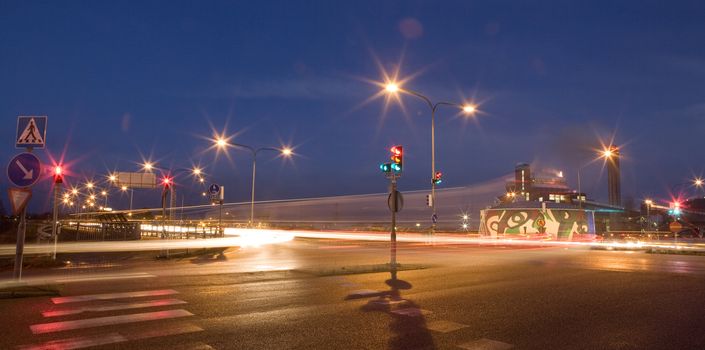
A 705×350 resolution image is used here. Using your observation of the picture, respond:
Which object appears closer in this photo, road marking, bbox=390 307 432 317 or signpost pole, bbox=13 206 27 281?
road marking, bbox=390 307 432 317

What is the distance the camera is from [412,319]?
7.57 meters

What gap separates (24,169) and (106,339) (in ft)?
18.3

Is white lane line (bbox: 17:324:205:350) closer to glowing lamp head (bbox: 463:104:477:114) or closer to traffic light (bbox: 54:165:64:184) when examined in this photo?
traffic light (bbox: 54:165:64:184)

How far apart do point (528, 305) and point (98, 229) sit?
33843mm

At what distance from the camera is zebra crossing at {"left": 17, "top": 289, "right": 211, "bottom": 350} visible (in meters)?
6.16

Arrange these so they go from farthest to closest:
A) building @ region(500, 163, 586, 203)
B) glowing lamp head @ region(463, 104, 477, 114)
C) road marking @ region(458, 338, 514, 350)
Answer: building @ region(500, 163, 586, 203) < glowing lamp head @ region(463, 104, 477, 114) < road marking @ region(458, 338, 514, 350)

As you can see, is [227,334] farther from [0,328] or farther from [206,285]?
[206,285]

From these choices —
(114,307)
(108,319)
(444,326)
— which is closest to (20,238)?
(114,307)

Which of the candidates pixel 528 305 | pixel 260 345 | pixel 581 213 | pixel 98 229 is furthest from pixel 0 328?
pixel 581 213

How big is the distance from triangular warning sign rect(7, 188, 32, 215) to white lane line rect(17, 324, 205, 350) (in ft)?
16.6

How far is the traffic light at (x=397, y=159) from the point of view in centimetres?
1584

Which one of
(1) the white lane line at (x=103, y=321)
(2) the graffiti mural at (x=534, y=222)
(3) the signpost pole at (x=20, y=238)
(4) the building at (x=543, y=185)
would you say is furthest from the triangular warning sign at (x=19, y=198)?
(4) the building at (x=543, y=185)

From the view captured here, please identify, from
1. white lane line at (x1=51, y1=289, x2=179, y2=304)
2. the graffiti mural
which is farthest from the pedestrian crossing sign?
the graffiti mural

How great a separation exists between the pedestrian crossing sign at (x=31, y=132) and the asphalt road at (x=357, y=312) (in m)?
3.12
